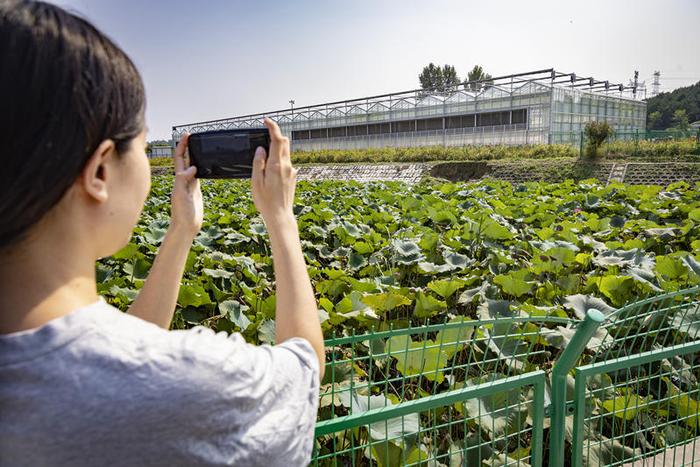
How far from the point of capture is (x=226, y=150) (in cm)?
101

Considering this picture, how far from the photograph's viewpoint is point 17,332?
0.62 meters

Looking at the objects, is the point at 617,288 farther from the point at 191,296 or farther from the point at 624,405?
the point at 191,296

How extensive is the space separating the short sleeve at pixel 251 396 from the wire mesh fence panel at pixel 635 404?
113cm

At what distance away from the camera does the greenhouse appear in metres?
25.2

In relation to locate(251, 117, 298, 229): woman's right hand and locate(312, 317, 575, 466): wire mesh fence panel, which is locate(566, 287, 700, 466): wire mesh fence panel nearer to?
locate(312, 317, 575, 466): wire mesh fence panel

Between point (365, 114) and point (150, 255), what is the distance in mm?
30517

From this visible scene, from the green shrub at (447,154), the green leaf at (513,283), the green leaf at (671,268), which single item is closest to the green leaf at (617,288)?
the green leaf at (671,268)

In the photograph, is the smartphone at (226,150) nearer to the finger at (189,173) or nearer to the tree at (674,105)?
the finger at (189,173)

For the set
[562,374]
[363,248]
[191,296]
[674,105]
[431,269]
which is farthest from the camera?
[674,105]

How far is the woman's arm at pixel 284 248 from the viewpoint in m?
0.84

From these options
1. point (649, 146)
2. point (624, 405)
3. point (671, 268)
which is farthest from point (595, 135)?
point (624, 405)

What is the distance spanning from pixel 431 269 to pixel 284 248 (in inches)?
95.4

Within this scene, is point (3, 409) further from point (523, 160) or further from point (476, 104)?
point (476, 104)

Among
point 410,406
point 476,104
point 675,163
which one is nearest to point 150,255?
point 410,406
